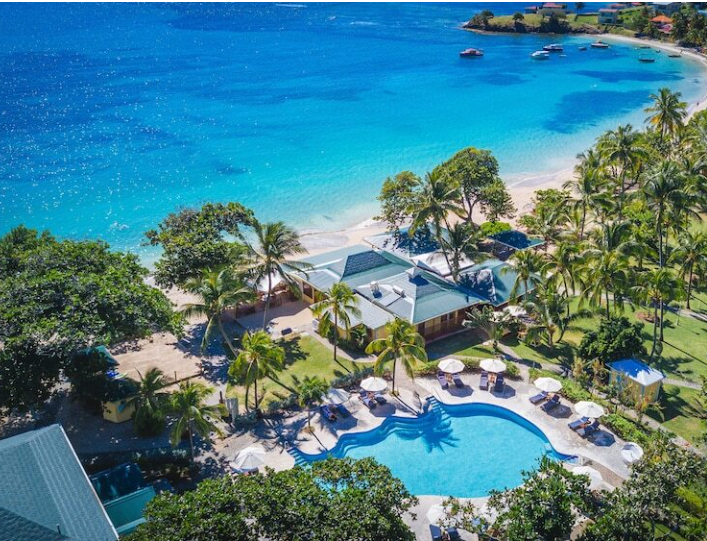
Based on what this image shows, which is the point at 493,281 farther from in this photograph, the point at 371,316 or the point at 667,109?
the point at 667,109

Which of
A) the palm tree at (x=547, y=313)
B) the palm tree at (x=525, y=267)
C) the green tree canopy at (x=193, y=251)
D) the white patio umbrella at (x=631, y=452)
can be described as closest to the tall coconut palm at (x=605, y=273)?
the palm tree at (x=547, y=313)

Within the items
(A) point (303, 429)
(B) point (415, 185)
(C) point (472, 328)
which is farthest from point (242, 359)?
(B) point (415, 185)

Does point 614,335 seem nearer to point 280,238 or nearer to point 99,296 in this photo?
point 280,238

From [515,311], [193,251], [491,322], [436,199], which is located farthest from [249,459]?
[436,199]

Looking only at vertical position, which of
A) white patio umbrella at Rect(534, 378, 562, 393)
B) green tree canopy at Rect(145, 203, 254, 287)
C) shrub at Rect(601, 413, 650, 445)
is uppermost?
green tree canopy at Rect(145, 203, 254, 287)

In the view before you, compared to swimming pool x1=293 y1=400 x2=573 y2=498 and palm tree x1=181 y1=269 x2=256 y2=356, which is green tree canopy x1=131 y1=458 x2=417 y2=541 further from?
palm tree x1=181 y1=269 x2=256 y2=356

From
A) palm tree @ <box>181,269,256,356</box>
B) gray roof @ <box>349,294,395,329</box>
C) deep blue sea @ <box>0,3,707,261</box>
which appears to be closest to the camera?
palm tree @ <box>181,269,256,356</box>

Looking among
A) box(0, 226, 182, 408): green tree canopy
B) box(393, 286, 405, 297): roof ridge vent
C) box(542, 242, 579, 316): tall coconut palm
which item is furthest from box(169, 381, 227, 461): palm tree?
box(542, 242, 579, 316): tall coconut palm
